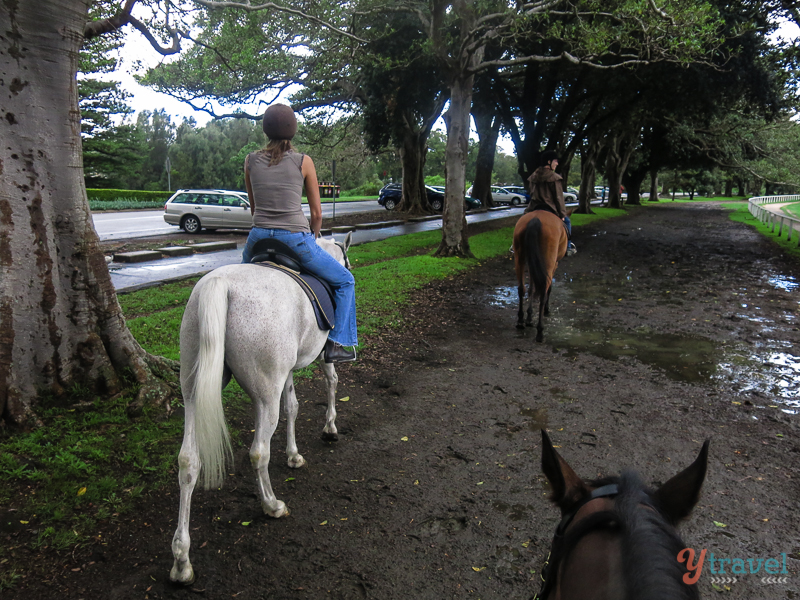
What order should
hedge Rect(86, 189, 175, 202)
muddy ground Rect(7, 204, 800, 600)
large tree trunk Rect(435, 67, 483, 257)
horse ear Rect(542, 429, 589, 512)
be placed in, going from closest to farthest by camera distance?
1. horse ear Rect(542, 429, 589, 512)
2. muddy ground Rect(7, 204, 800, 600)
3. large tree trunk Rect(435, 67, 483, 257)
4. hedge Rect(86, 189, 175, 202)

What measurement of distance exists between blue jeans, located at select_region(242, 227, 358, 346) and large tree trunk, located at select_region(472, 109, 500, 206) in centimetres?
2900

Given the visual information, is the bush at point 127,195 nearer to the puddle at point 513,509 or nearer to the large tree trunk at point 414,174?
the large tree trunk at point 414,174

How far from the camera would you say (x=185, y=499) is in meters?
3.14

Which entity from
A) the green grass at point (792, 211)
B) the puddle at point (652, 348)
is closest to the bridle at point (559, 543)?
the puddle at point (652, 348)

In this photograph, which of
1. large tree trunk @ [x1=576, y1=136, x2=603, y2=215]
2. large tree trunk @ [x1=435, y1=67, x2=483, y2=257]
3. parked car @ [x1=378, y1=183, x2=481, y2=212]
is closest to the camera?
large tree trunk @ [x1=435, y1=67, x2=483, y2=257]

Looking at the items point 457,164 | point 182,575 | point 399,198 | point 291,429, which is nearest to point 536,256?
point 291,429

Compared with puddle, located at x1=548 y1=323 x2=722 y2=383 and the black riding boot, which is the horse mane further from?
puddle, located at x1=548 y1=323 x2=722 y2=383

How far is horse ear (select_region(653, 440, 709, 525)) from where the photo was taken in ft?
4.70

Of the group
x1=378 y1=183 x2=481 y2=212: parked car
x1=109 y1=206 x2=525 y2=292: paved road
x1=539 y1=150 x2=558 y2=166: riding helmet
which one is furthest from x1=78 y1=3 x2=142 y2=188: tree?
x1=539 y1=150 x2=558 y2=166: riding helmet

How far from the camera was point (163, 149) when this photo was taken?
230ft

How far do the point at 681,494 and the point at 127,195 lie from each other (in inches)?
1779

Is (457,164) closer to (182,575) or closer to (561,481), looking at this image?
(182,575)

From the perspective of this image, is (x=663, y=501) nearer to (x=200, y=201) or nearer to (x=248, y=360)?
(x=248, y=360)

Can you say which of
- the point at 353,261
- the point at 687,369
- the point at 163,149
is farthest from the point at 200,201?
the point at 163,149
